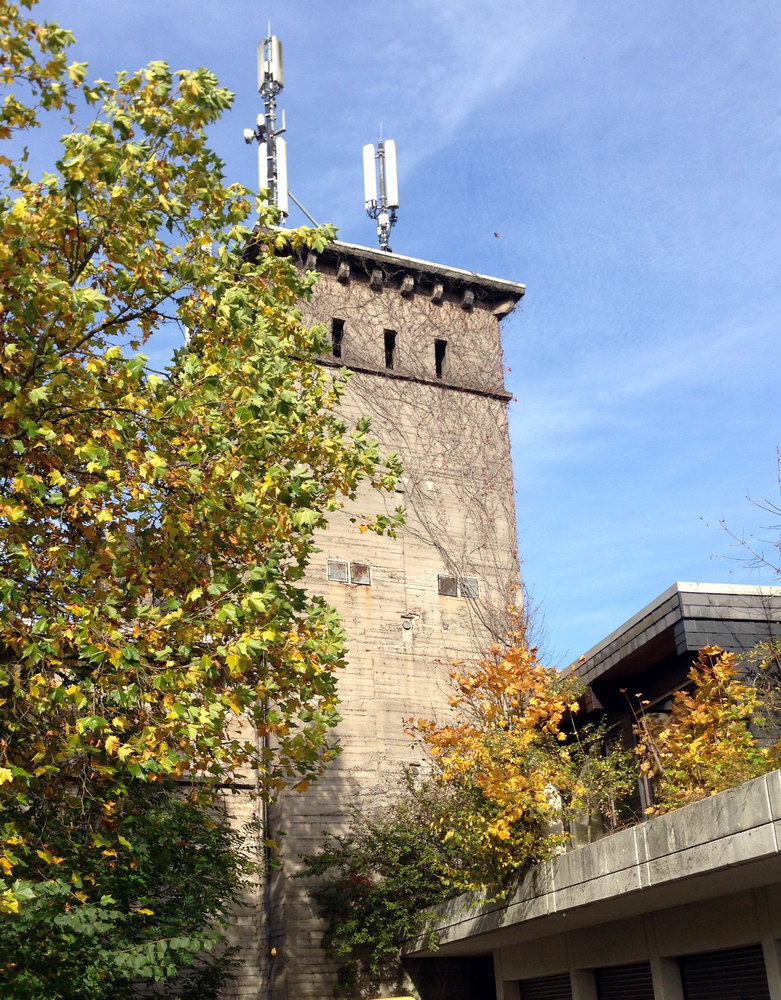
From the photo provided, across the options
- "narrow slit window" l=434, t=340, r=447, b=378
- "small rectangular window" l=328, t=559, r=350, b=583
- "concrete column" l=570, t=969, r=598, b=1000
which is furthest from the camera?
"narrow slit window" l=434, t=340, r=447, b=378

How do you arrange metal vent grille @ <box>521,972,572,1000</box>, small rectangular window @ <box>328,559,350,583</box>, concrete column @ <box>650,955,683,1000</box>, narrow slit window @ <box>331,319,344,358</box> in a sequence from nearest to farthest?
concrete column @ <box>650,955,683,1000</box> → metal vent grille @ <box>521,972,572,1000</box> → small rectangular window @ <box>328,559,350,583</box> → narrow slit window @ <box>331,319,344,358</box>

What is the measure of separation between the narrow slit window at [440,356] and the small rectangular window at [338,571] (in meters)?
7.36

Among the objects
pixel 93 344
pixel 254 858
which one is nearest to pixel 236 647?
pixel 93 344

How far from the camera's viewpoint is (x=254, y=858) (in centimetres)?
2622

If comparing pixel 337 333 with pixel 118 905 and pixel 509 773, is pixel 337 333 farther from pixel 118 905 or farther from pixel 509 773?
pixel 118 905

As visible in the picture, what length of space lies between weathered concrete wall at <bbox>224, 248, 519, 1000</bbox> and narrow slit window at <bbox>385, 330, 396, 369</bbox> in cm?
19

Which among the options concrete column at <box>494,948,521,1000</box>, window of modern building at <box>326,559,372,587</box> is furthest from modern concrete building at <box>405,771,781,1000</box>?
window of modern building at <box>326,559,372,587</box>

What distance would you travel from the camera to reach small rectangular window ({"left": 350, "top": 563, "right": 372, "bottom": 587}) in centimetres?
2961

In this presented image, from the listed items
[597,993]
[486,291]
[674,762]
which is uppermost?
[486,291]

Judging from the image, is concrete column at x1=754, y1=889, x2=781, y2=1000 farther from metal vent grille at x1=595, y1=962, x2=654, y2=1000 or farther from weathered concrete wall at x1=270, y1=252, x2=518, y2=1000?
weathered concrete wall at x1=270, y1=252, x2=518, y2=1000

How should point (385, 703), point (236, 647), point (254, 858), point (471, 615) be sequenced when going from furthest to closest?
point (471, 615) → point (385, 703) → point (254, 858) → point (236, 647)

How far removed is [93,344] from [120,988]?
8.59 metres

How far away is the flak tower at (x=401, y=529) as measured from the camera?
88.3ft

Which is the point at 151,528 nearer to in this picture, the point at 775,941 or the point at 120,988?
the point at 120,988
